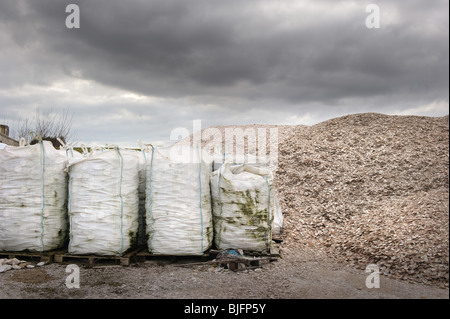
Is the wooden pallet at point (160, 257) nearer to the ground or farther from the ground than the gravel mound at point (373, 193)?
nearer to the ground

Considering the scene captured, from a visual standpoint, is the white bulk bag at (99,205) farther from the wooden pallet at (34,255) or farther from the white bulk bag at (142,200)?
the white bulk bag at (142,200)

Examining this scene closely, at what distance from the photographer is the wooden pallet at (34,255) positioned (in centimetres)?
494

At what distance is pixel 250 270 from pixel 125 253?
5.53 ft

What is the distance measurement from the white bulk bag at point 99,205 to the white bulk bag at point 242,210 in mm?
1262

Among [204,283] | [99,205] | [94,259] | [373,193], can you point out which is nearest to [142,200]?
[99,205]

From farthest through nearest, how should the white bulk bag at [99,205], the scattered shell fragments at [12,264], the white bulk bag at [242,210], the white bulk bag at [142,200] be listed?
the white bulk bag at [142,200], the white bulk bag at [242,210], the white bulk bag at [99,205], the scattered shell fragments at [12,264]

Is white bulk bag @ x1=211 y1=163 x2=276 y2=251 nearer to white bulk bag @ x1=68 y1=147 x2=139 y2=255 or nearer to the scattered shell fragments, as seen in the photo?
white bulk bag @ x1=68 y1=147 x2=139 y2=255

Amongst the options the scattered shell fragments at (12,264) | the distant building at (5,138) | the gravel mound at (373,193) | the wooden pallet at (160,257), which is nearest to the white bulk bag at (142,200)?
the wooden pallet at (160,257)

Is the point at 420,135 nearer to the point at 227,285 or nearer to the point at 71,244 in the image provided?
the point at 227,285

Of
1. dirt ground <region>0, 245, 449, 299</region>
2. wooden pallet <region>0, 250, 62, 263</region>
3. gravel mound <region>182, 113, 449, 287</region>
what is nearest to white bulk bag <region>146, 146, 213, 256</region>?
dirt ground <region>0, 245, 449, 299</region>

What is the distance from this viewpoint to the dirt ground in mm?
3900
